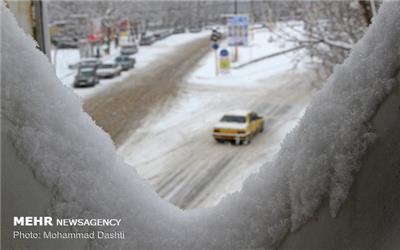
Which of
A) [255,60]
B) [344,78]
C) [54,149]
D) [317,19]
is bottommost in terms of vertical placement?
[255,60]

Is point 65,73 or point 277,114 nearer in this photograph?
point 277,114

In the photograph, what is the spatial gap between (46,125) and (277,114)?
633 inches

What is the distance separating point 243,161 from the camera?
1183cm

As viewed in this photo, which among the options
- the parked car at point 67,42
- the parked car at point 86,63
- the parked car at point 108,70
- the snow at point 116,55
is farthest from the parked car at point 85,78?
the parked car at point 67,42

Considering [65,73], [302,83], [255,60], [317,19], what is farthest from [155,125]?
[255,60]

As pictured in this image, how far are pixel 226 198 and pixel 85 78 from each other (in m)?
22.6

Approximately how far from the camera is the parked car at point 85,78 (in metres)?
23.1

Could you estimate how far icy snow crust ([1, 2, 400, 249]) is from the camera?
1.07 meters

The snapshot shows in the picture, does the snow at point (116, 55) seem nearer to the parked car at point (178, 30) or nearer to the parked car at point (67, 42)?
the parked car at point (67, 42)

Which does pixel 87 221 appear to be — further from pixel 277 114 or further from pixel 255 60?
pixel 255 60

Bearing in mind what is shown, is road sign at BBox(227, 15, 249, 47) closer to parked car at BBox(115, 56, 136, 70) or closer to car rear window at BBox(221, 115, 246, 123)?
parked car at BBox(115, 56, 136, 70)

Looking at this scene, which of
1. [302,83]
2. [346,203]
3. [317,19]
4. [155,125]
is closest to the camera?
[346,203]

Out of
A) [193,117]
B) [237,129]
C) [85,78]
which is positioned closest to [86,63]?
[85,78]

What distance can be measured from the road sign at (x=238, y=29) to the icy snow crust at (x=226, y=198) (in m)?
26.2
